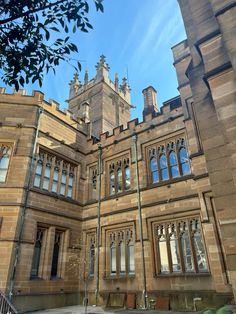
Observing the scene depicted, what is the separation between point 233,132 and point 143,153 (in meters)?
7.42

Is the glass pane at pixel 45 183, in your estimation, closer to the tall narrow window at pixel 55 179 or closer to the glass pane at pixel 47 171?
the glass pane at pixel 47 171

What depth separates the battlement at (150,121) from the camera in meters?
11.9

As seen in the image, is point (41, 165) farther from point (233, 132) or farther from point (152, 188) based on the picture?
A: point (233, 132)

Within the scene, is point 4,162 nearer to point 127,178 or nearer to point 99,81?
point 127,178

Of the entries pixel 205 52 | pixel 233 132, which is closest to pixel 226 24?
pixel 205 52

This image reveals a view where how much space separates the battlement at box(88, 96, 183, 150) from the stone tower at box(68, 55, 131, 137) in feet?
31.8

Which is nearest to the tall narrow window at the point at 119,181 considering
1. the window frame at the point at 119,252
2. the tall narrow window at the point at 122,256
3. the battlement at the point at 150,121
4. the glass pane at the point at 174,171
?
the battlement at the point at 150,121

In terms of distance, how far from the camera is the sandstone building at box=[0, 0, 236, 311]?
25.5 ft

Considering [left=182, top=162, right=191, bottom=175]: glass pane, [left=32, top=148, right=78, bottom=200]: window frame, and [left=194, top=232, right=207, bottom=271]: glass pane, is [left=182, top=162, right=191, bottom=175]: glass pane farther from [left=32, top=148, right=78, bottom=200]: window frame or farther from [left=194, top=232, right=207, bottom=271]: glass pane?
[left=32, top=148, right=78, bottom=200]: window frame

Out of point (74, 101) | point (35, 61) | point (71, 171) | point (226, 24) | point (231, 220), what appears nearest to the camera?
point (35, 61)

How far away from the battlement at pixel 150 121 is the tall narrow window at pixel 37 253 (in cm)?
571

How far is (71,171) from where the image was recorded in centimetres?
1366

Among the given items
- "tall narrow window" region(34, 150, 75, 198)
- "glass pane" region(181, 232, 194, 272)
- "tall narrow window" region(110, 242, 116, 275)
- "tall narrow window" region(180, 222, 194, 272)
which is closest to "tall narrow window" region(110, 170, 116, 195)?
"tall narrow window" region(34, 150, 75, 198)

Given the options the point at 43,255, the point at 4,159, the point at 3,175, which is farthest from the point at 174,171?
the point at 4,159
